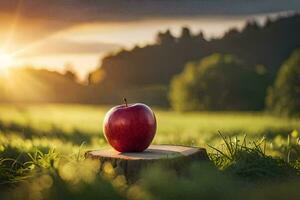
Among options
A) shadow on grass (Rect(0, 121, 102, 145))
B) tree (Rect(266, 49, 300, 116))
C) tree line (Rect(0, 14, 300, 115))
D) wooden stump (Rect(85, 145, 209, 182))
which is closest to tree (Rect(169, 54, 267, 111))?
tree line (Rect(0, 14, 300, 115))

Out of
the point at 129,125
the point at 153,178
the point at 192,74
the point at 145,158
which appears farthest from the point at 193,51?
the point at 153,178

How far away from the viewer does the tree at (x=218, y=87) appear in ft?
209

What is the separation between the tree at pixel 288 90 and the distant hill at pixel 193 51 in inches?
1673

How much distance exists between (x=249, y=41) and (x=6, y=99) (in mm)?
52091

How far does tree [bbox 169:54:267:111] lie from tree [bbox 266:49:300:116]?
1687 cm

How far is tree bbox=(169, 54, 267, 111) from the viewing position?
2512 inches

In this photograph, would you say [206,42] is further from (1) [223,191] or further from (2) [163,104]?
(1) [223,191]

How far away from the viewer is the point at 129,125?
380 inches

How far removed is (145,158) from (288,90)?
37.6 meters

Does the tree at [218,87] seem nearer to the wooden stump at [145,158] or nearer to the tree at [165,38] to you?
the tree at [165,38]

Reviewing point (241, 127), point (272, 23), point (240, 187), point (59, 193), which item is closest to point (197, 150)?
point (240, 187)

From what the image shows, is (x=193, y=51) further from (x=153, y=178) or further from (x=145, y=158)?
(x=153, y=178)

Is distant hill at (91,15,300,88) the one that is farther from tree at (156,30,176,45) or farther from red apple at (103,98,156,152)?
red apple at (103,98,156,152)

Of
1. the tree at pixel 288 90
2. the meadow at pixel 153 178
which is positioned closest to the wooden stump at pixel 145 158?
the meadow at pixel 153 178
